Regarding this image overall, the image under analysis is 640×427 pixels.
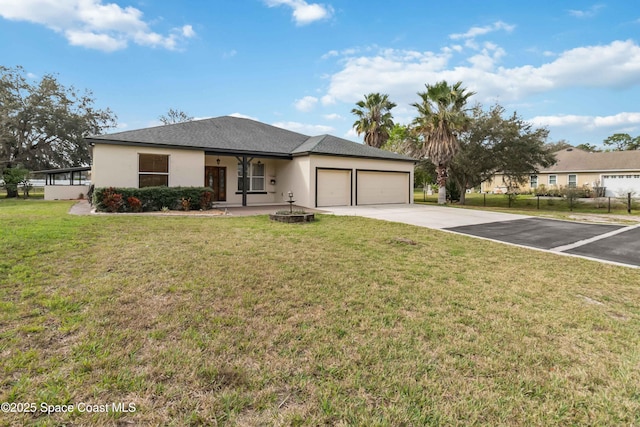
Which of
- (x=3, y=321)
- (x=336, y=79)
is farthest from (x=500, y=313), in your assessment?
(x=336, y=79)

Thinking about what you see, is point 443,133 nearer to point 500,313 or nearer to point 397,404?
point 500,313

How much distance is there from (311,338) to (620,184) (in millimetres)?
38206

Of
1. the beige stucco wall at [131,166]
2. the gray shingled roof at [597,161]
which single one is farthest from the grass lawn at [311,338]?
the gray shingled roof at [597,161]

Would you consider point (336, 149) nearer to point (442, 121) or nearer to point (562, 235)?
point (442, 121)

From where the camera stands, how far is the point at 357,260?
5.59 m

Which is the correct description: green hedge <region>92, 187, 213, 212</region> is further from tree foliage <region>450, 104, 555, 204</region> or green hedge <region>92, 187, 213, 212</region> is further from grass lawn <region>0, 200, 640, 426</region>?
tree foliage <region>450, 104, 555, 204</region>

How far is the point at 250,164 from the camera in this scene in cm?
1700

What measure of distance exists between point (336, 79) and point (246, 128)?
615cm

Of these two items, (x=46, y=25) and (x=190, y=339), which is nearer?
(x=190, y=339)

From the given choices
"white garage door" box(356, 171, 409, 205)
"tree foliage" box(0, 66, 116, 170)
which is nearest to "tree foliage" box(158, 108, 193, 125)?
"tree foliage" box(0, 66, 116, 170)

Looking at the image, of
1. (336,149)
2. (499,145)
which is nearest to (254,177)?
(336,149)

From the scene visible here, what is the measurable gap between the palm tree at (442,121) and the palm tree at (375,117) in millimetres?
8884

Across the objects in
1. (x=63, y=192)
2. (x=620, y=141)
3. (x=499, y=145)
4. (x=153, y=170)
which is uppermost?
(x=620, y=141)

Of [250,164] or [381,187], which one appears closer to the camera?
[250,164]
